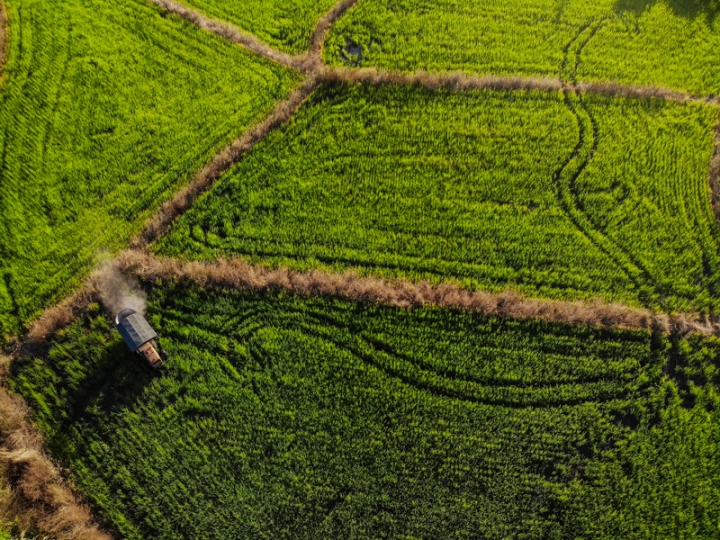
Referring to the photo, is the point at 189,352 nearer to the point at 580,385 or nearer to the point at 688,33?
the point at 580,385

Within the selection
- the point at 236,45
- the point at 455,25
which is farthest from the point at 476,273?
the point at 236,45

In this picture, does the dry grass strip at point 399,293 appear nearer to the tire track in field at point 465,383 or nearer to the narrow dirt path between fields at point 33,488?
the tire track in field at point 465,383

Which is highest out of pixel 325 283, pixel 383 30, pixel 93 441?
pixel 383 30

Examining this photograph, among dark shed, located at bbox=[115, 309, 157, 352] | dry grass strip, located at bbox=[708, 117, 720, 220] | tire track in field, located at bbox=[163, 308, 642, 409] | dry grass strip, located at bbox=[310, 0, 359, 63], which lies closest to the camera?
dark shed, located at bbox=[115, 309, 157, 352]

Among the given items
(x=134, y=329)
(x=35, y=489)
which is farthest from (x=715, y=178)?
(x=35, y=489)

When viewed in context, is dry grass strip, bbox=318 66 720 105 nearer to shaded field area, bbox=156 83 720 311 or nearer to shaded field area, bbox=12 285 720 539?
shaded field area, bbox=156 83 720 311

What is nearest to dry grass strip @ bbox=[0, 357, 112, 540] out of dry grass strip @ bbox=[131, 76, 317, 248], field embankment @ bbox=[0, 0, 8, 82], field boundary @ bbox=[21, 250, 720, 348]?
field boundary @ bbox=[21, 250, 720, 348]

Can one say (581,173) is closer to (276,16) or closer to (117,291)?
(276,16)
